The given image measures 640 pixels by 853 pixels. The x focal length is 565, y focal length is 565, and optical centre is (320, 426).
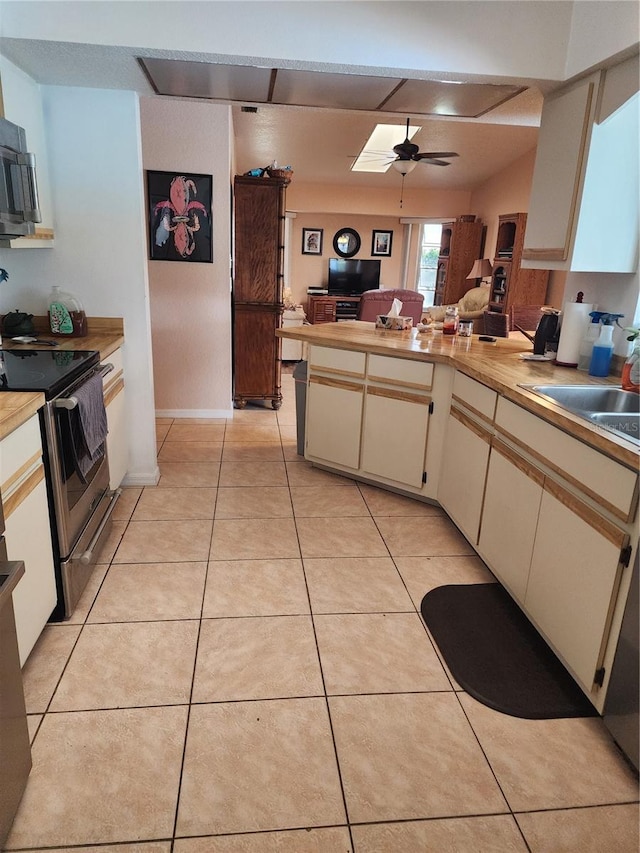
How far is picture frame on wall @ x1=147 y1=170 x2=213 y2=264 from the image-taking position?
168 inches

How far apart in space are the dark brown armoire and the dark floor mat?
9.76ft

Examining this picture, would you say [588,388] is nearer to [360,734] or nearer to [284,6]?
[360,734]

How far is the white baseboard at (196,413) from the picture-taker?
475 centimetres

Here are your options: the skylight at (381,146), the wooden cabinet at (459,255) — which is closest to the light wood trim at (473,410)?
the skylight at (381,146)

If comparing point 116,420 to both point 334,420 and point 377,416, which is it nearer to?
point 334,420

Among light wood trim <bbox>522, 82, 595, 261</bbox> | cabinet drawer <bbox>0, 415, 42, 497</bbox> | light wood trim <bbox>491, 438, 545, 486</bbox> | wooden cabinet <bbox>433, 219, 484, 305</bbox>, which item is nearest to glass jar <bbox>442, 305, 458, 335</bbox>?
light wood trim <bbox>522, 82, 595, 261</bbox>

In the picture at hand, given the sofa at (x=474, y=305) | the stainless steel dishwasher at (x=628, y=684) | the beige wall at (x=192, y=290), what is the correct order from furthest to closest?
1. the sofa at (x=474, y=305)
2. the beige wall at (x=192, y=290)
3. the stainless steel dishwasher at (x=628, y=684)

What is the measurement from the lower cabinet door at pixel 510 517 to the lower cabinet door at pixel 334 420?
1084 millimetres

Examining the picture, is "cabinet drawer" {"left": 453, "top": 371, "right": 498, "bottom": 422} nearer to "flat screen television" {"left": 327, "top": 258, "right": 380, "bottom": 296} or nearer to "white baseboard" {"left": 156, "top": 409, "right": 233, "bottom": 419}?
"white baseboard" {"left": 156, "top": 409, "right": 233, "bottom": 419}

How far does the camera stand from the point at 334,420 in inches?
136

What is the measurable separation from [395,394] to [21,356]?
6.07ft

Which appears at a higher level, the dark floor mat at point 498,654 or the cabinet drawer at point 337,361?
the cabinet drawer at point 337,361

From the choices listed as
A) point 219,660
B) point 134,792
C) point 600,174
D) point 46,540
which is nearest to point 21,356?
point 46,540

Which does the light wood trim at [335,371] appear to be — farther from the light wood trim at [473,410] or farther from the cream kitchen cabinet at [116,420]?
the cream kitchen cabinet at [116,420]
